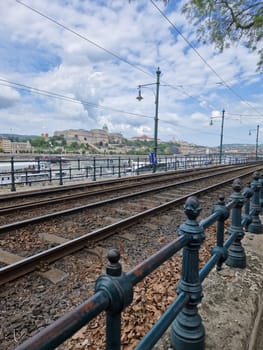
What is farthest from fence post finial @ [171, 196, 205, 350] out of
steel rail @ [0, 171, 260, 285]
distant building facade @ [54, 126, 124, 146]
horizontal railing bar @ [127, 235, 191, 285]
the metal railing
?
distant building facade @ [54, 126, 124, 146]

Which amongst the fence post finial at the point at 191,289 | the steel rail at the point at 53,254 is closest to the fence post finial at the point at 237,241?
the fence post finial at the point at 191,289

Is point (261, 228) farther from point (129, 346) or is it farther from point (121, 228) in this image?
point (129, 346)

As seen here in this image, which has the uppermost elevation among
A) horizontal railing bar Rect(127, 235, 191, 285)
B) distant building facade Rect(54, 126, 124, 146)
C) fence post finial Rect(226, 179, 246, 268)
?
distant building facade Rect(54, 126, 124, 146)

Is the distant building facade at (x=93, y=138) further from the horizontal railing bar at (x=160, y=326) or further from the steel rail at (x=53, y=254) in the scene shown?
the horizontal railing bar at (x=160, y=326)

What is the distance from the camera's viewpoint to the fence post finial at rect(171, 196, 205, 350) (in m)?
1.79

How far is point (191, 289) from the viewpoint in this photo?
1.80m

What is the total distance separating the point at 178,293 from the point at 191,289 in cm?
11

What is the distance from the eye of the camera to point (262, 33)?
8.27m

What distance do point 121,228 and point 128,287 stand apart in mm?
4484

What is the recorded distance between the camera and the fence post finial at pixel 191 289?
5.87 feet

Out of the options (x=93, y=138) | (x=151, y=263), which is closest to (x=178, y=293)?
(x=151, y=263)

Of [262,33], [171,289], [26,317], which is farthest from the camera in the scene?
[262,33]

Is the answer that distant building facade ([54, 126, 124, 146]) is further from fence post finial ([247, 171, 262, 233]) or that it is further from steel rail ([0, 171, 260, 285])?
fence post finial ([247, 171, 262, 233])

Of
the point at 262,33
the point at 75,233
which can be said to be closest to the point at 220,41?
the point at 262,33
